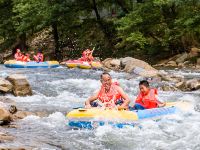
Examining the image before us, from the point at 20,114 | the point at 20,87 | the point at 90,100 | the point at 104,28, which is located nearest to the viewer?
the point at 90,100

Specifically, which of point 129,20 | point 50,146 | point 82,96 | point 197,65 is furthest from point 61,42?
point 50,146

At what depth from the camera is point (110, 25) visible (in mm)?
31578

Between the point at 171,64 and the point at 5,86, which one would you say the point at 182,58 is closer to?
the point at 171,64

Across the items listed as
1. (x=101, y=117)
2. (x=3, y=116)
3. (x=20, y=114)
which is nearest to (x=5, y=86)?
(x=20, y=114)

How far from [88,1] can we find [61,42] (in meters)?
4.80

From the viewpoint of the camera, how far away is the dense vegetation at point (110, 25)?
25203mm

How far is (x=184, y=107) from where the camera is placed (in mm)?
10859

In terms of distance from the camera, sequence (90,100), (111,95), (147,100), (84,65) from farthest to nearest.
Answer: (84,65) < (147,100) < (90,100) < (111,95)

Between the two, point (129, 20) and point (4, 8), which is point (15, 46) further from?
point (129, 20)

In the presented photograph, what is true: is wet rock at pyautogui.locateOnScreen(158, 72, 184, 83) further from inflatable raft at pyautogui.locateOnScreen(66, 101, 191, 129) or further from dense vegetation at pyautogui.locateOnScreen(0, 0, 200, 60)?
inflatable raft at pyautogui.locateOnScreen(66, 101, 191, 129)

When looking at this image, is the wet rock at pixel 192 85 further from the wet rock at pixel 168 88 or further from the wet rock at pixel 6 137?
the wet rock at pixel 6 137

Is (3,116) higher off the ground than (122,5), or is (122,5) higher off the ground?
(122,5)

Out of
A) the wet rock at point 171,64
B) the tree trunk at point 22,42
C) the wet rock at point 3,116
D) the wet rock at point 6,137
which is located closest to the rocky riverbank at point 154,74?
the wet rock at point 171,64

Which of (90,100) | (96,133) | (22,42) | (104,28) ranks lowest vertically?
(96,133)
